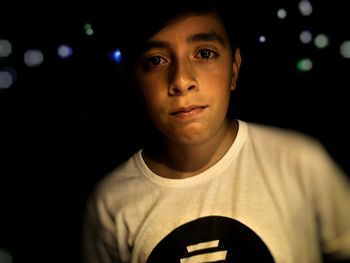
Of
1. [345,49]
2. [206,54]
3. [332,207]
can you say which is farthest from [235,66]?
[332,207]

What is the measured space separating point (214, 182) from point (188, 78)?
0.34 metres

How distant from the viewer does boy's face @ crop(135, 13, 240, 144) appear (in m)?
0.98

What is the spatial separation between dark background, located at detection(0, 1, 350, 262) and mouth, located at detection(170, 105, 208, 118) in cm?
42

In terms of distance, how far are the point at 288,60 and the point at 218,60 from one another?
40 centimetres

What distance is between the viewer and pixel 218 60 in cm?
104

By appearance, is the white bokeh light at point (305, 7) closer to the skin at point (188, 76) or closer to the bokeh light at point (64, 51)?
the skin at point (188, 76)

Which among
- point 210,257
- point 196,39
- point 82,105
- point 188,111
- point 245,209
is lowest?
point 210,257

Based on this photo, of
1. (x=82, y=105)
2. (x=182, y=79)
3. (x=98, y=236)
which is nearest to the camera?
(x=182, y=79)

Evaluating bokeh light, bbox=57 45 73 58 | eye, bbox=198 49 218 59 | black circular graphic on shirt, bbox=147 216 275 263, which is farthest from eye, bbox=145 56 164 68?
black circular graphic on shirt, bbox=147 216 275 263

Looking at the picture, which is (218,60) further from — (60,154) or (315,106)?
(60,154)

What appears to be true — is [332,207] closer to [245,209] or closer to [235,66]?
[245,209]

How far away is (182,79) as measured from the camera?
0.95 m

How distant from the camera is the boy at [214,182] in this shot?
0.97 metres

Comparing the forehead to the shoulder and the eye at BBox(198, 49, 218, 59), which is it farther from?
the shoulder
